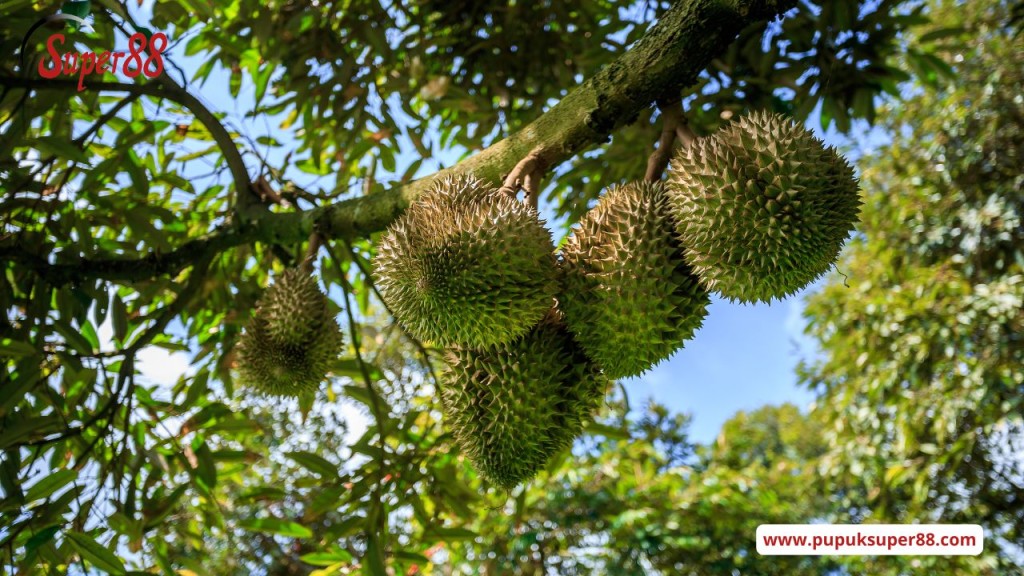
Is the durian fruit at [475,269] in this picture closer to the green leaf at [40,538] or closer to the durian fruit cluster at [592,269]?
the durian fruit cluster at [592,269]

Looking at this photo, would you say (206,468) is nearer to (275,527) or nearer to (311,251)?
(275,527)

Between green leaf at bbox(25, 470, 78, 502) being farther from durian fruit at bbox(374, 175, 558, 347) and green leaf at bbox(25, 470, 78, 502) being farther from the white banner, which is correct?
the white banner

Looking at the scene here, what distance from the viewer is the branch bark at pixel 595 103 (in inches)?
44.5

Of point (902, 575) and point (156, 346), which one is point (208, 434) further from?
point (902, 575)

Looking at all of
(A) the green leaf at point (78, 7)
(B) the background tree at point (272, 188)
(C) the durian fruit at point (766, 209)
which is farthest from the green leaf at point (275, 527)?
(A) the green leaf at point (78, 7)

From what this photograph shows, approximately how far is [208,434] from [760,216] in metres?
1.64

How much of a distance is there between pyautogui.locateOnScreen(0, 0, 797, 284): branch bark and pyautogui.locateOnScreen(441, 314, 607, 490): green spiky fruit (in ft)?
1.16

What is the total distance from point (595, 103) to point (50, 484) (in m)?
1.53

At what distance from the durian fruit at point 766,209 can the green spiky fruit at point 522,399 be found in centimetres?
33

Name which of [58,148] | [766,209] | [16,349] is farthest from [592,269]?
[16,349]

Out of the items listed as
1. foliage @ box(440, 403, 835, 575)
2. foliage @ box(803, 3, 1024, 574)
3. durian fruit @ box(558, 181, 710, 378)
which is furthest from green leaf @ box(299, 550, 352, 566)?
foliage @ box(803, 3, 1024, 574)

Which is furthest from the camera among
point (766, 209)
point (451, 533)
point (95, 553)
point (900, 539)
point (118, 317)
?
point (900, 539)

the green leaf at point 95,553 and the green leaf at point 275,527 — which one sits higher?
the green leaf at point 275,527

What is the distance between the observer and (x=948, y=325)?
5.07 metres
